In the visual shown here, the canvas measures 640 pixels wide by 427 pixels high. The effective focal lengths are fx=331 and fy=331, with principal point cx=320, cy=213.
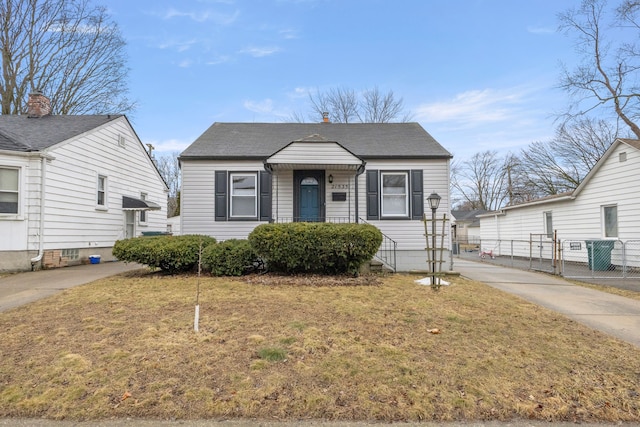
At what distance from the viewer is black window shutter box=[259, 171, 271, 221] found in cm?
1085

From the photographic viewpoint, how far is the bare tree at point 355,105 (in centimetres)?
2750

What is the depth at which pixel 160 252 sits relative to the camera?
8.46m

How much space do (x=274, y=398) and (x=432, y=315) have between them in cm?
314

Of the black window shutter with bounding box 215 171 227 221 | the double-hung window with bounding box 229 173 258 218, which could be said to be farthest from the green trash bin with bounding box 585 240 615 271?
the black window shutter with bounding box 215 171 227 221

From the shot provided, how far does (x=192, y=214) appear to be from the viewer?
1088 cm

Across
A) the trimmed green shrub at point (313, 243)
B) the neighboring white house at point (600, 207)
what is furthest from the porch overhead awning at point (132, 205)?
the neighboring white house at point (600, 207)

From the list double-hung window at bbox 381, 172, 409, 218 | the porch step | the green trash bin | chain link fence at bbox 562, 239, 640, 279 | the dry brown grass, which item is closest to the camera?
the dry brown grass

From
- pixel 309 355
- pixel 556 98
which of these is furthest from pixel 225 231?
pixel 556 98

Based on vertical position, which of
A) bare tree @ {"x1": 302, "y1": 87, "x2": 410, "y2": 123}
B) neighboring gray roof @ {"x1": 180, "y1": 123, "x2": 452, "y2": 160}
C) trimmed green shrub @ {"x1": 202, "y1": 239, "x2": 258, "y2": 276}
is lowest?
trimmed green shrub @ {"x1": 202, "y1": 239, "x2": 258, "y2": 276}

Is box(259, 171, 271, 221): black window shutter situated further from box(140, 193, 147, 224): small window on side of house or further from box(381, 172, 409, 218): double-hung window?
box(140, 193, 147, 224): small window on side of house

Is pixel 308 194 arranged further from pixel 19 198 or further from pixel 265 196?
pixel 19 198

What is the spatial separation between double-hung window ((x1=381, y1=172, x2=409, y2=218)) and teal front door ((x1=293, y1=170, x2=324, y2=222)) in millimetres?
2101

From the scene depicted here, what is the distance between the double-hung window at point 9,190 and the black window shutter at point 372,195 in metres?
10.7

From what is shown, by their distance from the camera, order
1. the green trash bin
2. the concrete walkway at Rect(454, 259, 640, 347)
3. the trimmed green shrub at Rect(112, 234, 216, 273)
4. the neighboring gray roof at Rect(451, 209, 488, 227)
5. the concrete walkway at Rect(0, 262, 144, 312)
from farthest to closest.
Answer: the neighboring gray roof at Rect(451, 209, 488, 227)
the green trash bin
the trimmed green shrub at Rect(112, 234, 216, 273)
the concrete walkway at Rect(0, 262, 144, 312)
the concrete walkway at Rect(454, 259, 640, 347)
